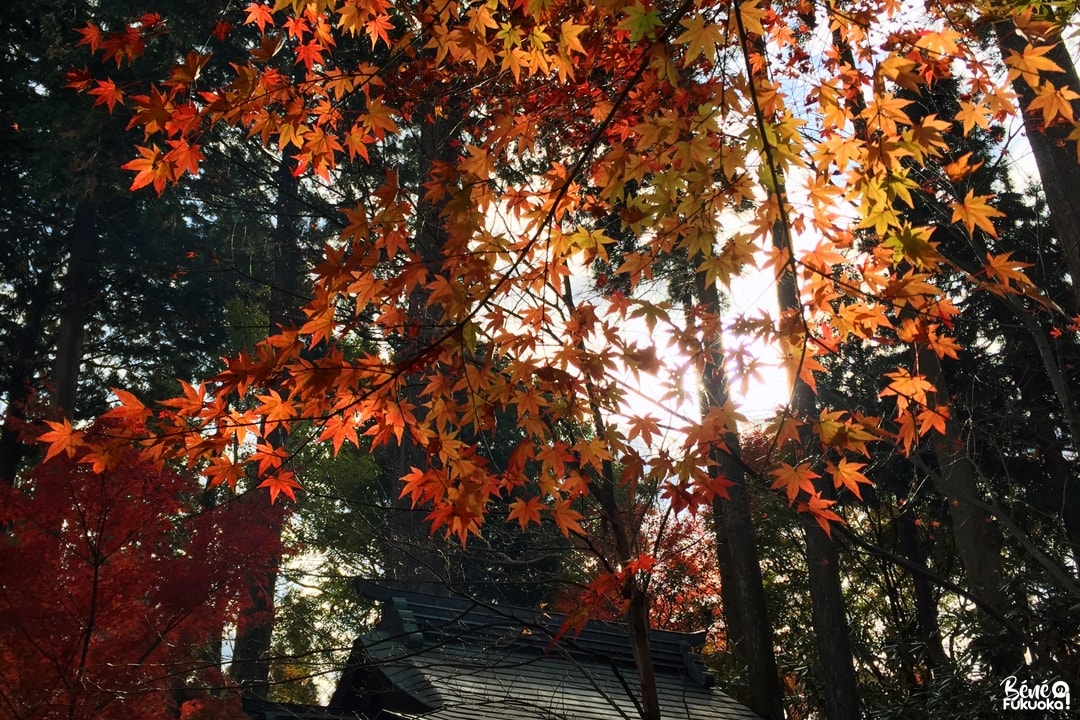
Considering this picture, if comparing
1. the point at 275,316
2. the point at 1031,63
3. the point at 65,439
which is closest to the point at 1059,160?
the point at 1031,63

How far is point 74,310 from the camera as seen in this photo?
15141mm

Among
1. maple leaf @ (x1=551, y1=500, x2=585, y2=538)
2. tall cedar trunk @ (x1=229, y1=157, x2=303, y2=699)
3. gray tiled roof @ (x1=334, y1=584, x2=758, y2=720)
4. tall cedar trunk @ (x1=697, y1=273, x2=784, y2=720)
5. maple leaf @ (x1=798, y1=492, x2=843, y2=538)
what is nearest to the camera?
maple leaf @ (x1=798, y1=492, x2=843, y2=538)

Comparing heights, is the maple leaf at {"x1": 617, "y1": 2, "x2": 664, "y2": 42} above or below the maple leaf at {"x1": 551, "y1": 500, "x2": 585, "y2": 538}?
above

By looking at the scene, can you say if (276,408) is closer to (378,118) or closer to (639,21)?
(378,118)

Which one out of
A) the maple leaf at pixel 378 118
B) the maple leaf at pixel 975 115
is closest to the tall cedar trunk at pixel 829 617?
the maple leaf at pixel 975 115

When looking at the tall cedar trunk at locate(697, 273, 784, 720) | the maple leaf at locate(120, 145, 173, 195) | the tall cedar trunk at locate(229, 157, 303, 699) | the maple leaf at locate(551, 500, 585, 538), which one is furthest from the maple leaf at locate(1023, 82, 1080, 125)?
the tall cedar trunk at locate(229, 157, 303, 699)

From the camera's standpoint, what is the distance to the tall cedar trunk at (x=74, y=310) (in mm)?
14234

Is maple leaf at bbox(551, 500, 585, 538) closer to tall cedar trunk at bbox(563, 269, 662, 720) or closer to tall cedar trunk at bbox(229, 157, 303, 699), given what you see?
tall cedar trunk at bbox(563, 269, 662, 720)

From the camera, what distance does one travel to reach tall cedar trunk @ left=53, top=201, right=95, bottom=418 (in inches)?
560

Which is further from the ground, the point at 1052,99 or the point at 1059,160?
the point at 1059,160

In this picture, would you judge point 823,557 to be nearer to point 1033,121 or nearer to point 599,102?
point 1033,121

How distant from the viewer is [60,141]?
14.1m

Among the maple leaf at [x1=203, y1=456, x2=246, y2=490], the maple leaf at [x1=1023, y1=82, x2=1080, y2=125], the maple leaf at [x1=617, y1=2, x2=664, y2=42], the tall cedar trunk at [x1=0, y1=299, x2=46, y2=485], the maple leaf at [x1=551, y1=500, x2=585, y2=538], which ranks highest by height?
the tall cedar trunk at [x1=0, y1=299, x2=46, y2=485]

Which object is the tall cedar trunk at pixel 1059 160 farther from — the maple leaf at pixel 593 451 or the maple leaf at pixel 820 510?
the maple leaf at pixel 593 451
